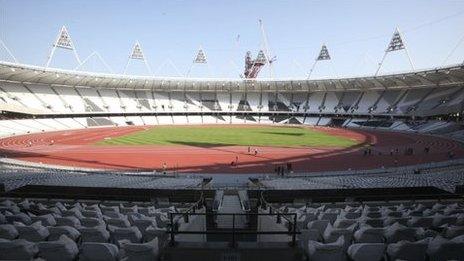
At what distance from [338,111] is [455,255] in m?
85.7

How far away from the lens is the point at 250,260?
633 centimetres

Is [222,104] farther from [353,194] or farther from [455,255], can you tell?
[455,255]

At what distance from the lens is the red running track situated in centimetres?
3434

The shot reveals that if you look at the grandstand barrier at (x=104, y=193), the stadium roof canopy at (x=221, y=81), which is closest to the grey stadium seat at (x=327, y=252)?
the grandstand barrier at (x=104, y=193)

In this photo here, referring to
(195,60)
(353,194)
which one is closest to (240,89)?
(195,60)

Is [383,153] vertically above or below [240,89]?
below

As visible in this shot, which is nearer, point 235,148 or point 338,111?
point 235,148

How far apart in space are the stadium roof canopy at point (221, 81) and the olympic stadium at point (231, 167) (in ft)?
1.47

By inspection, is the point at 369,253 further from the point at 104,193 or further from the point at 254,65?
the point at 254,65

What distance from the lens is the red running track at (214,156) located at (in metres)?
34.3

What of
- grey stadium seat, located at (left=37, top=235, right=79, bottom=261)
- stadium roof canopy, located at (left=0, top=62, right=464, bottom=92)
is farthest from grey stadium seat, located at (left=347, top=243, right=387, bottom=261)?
stadium roof canopy, located at (left=0, top=62, right=464, bottom=92)

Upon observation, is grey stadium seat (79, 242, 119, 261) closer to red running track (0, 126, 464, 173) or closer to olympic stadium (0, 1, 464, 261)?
olympic stadium (0, 1, 464, 261)

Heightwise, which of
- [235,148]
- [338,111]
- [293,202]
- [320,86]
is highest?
[320,86]

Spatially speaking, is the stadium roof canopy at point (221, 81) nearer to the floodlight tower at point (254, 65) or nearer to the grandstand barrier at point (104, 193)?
the floodlight tower at point (254, 65)
